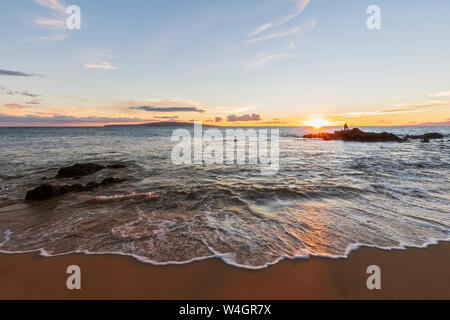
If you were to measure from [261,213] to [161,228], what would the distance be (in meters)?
2.99

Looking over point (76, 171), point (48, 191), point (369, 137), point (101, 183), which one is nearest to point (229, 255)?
point (48, 191)

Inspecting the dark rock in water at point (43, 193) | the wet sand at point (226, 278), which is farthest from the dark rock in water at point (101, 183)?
the wet sand at point (226, 278)

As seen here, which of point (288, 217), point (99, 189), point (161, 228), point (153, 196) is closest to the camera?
A: point (161, 228)

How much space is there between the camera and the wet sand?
306 cm

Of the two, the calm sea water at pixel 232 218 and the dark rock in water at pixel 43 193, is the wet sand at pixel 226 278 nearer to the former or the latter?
the calm sea water at pixel 232 218

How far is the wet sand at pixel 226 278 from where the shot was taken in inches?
120

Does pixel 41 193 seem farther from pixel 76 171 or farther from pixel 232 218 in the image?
pixel 232 218

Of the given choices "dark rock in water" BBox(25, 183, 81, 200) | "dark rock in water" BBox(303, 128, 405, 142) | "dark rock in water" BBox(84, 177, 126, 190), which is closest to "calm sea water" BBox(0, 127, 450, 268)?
"dark rock in water" BBox(25, 183, 81, 200)

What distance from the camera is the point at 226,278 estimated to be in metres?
3.35

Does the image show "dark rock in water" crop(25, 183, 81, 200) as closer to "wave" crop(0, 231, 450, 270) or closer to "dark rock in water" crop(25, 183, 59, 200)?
"dark rock in water" crop(25, 183, 59, 200)

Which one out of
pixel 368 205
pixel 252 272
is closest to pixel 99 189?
pixel 252 272
